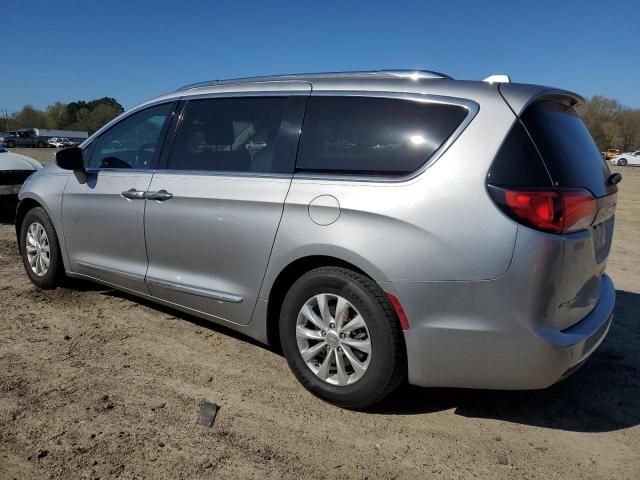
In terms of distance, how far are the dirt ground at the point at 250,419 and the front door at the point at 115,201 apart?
0.56 m

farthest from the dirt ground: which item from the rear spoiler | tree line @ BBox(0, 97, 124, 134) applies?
tree line @ BBox(0, 97, 124, 134)

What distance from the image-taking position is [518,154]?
2.51m

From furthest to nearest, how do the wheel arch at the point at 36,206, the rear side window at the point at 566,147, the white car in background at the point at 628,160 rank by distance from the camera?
the white car in background at the point at 628,160
the wheel arch at the point at 36,206
the rear side window at the point at 566,147

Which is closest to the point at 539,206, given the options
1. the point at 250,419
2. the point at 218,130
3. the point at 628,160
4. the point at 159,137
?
the point at 250,419

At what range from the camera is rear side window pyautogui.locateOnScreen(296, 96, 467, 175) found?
2693mm

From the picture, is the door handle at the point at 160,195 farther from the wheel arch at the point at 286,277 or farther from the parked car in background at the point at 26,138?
the parked car in background at the point at 26,138

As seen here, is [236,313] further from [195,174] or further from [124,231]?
[124,231]

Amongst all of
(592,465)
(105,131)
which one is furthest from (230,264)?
(592,465)

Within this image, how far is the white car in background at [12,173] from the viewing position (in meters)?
8.11

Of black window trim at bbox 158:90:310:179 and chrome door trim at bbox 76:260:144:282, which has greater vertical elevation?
black window trim at bbox 158:90:310:179

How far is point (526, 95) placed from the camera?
2.64 m

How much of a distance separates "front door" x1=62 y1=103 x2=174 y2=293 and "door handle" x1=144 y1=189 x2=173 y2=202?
0.09m

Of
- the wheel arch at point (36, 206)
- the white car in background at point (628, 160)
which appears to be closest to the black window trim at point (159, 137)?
the wheel arch at point (36, 206)

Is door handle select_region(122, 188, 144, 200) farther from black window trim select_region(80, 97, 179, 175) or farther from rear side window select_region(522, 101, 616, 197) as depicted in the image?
rear side window select_region(522, 101, 616, 197)
